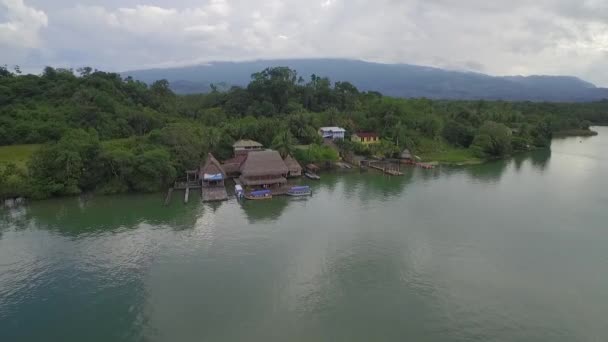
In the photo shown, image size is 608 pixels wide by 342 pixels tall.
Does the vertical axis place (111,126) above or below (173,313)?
above

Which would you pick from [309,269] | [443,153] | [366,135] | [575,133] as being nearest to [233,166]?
[309,269]

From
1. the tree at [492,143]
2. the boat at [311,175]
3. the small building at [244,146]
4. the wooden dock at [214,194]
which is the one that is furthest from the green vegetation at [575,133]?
the wooden dock at [214,194]

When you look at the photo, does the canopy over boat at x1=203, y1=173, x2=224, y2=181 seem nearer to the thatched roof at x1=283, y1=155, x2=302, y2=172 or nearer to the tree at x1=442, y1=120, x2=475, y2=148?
the thatched roof at x1=283, y1=155, x2=302, y2=172

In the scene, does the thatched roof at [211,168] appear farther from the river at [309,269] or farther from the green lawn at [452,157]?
the green lawn at [452,157]

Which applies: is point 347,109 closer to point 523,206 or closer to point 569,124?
point 523,206

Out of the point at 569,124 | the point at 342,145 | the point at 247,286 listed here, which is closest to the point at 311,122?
the point at 342,145

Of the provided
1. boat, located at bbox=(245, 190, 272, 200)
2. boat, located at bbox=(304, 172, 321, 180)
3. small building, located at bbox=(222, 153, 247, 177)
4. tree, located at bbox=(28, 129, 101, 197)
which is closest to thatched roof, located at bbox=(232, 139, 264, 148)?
small building, located at bbox=(222, 153, 247, 177)
